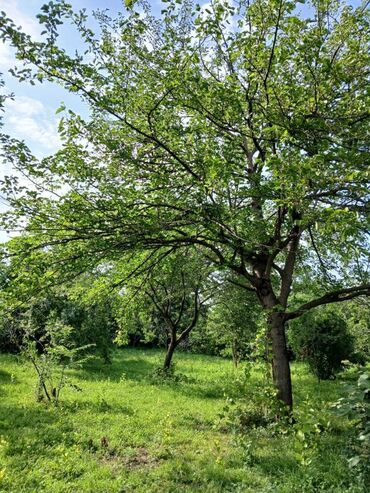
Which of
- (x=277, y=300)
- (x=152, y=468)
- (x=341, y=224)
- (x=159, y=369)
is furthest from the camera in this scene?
(x=159, y=369)

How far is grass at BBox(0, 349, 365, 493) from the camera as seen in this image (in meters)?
4.35

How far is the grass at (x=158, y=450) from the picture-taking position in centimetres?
435

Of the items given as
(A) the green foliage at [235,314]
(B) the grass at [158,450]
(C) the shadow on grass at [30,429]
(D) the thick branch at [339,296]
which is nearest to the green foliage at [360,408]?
(B) the grass at [158,450]

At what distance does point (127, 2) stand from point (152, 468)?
5.25 m

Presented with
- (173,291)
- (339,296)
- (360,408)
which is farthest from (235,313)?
(360,408)

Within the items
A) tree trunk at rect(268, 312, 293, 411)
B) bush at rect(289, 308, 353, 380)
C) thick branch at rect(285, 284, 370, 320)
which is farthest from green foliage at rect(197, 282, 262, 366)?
thick branch at rect(285, 284, 370, 320)

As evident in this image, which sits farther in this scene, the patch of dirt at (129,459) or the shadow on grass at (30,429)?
the shadow on grass at (30,429)

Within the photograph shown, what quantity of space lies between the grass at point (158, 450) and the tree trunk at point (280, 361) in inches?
20.5

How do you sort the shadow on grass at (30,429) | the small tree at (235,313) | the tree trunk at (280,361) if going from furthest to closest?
the small tree at (235,313) < the tree trunk at (280,361) < the shadow on grass at (30,429)

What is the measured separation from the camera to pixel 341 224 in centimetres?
317

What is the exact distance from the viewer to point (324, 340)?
12555 millimetres

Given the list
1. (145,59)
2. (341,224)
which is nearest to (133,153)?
(145,59)

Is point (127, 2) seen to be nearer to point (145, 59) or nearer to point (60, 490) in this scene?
point (145, 59)

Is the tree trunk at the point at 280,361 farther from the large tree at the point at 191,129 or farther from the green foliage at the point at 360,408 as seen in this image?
the green foliage at the point at 360,408
